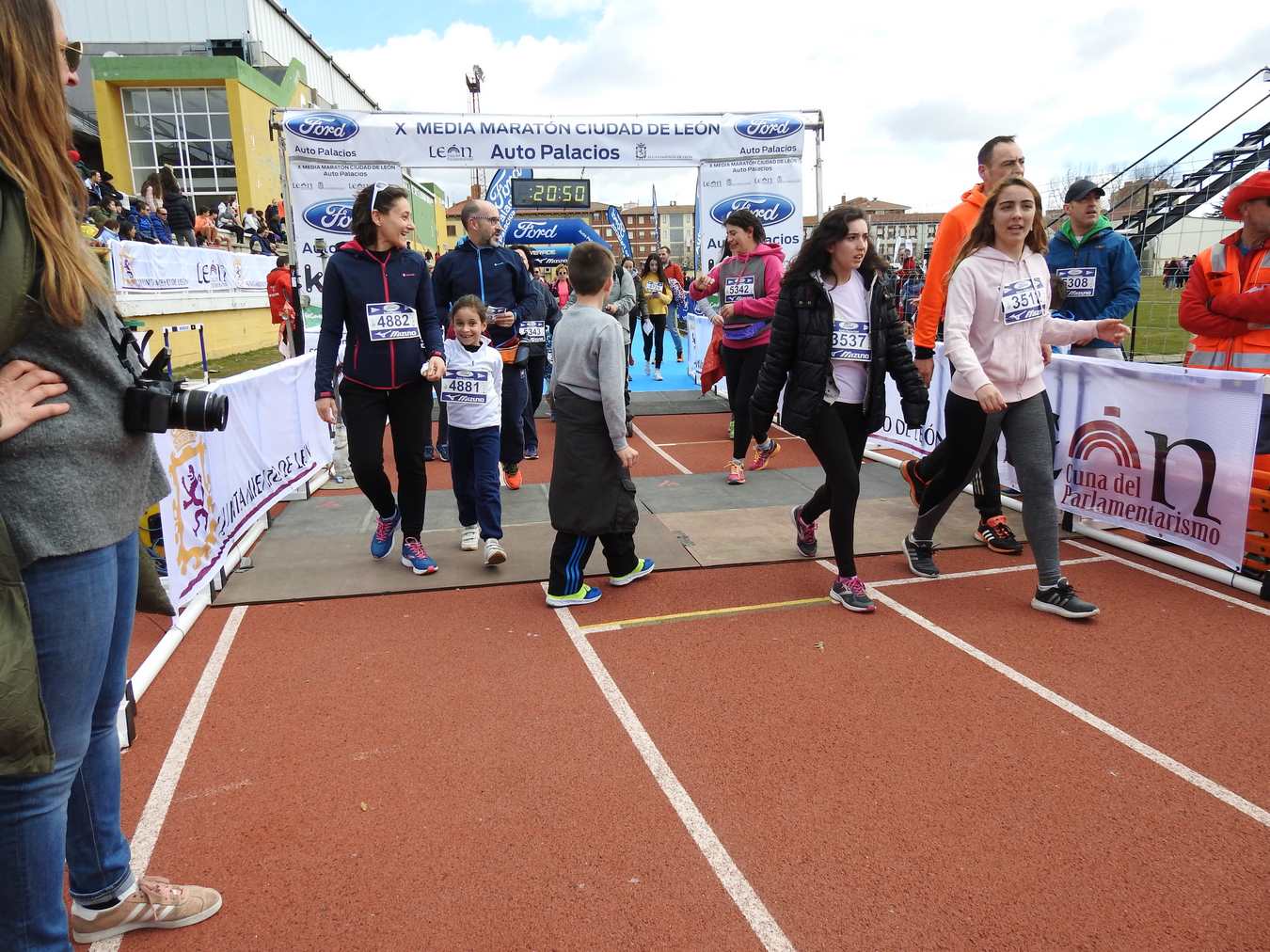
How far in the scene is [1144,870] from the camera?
248cm

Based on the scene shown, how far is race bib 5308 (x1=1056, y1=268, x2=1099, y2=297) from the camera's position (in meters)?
5.86

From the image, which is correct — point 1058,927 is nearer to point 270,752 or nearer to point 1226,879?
point 1226,879

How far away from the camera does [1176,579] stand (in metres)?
4.89

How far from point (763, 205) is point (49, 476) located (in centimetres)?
1046

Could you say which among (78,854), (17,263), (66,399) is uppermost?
(17,263)

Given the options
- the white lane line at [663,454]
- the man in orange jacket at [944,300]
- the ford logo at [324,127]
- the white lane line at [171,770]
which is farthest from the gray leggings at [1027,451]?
the ford logo at [324,127]

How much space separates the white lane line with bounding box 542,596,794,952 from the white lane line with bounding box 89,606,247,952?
161 cm

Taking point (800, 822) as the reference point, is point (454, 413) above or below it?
above

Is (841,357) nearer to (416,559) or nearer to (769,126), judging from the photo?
(416,559)

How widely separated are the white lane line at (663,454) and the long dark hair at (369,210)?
386 cm

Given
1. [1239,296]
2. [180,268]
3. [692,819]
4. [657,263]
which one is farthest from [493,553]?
[180,268]

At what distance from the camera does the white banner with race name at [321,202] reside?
997 centimetres

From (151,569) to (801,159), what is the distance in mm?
10408

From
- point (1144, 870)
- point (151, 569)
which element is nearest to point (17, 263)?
point (151, 569)
